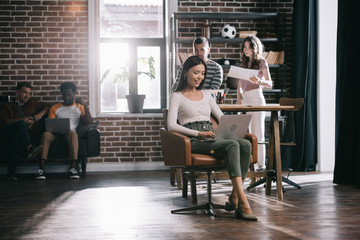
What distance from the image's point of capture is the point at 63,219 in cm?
292

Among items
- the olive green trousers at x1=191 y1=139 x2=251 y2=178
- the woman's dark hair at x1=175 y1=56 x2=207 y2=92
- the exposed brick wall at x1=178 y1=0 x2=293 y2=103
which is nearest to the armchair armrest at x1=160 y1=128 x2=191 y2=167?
the olive green trousers at x1=191 y1=139 x2=251 y2=178

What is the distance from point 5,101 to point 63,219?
3090mm

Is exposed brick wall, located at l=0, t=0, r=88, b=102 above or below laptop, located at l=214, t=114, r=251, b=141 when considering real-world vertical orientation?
above

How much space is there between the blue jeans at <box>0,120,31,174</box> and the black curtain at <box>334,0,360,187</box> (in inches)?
144

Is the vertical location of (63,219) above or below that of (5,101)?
below

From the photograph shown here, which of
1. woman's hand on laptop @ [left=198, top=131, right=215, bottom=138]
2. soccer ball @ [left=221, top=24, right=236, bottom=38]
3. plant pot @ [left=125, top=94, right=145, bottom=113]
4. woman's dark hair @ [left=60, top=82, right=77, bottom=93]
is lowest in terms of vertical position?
woman's hand on laptop @ [left=198, top=131, right=215, bottom=138]

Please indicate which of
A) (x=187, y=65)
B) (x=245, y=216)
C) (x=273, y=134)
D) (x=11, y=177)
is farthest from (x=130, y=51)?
(x=245, y=216)

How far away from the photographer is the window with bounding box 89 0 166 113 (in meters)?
6.20

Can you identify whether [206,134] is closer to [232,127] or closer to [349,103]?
[232,127]

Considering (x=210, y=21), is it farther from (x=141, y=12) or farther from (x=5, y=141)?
(x=5, y=141)

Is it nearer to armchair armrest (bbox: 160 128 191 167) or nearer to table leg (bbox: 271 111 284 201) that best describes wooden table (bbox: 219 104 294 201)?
table leg (bbox: 271 111 284 201)

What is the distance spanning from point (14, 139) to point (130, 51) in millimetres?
2058

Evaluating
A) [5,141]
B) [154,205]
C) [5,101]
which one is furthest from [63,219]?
[5,101]

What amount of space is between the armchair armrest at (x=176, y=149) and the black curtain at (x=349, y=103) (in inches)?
84.0
